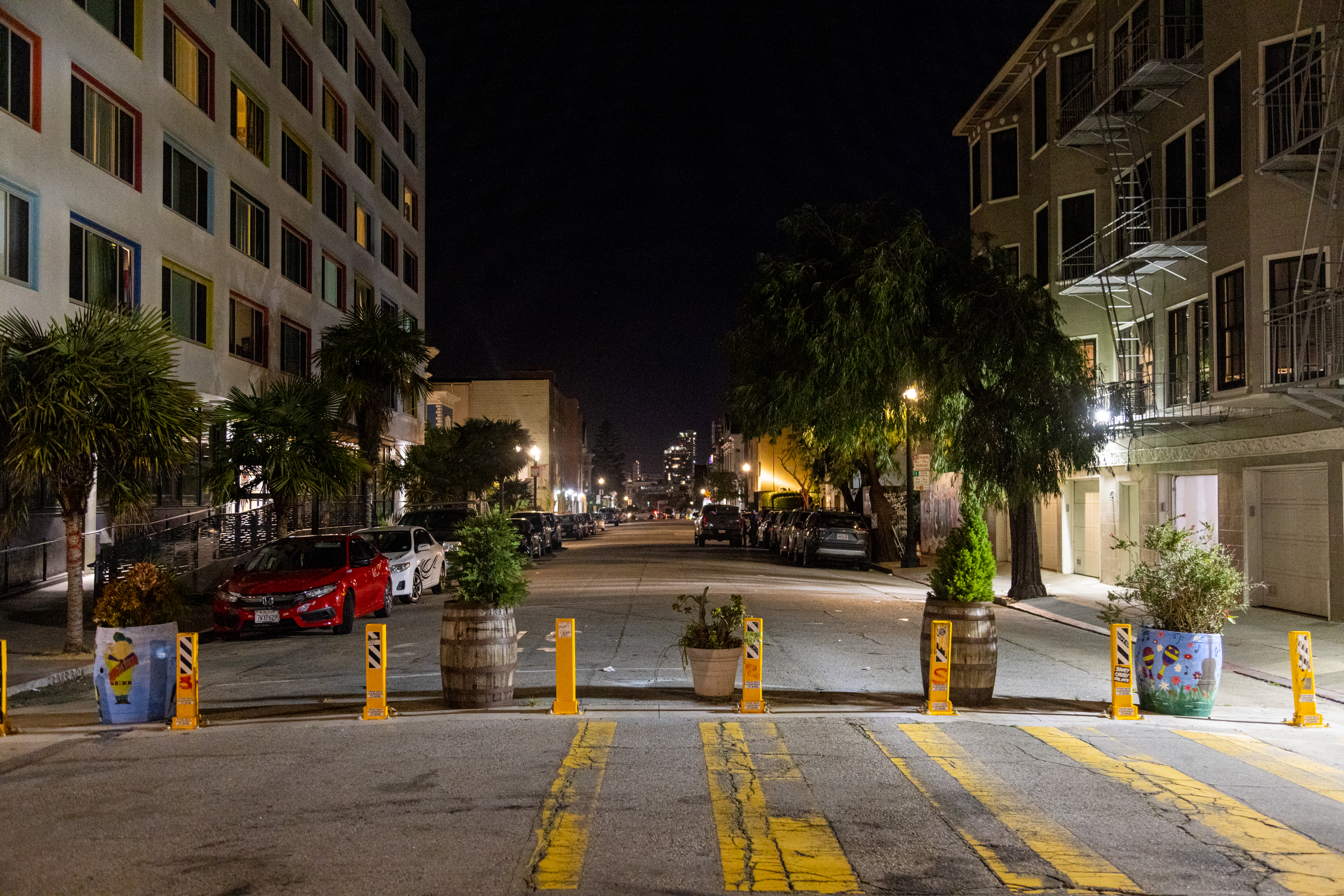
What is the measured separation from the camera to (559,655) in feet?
32.1

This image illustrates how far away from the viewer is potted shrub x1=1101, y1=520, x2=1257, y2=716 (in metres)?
10.2

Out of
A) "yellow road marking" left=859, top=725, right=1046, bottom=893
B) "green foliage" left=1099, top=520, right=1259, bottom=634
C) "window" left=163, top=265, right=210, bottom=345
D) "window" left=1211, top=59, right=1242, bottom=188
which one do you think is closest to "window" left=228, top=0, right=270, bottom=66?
"window" left=163, top=265, right=210, bottom=345

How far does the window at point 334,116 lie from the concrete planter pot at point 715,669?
97.7 feet

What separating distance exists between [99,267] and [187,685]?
15.1 meters

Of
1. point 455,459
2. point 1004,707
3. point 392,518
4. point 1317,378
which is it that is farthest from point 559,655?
point 455,459

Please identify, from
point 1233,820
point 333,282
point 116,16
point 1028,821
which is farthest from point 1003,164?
point 1028,821

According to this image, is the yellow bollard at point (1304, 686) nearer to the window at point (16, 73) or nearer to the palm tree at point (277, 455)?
the palm tree at point (277, 455)

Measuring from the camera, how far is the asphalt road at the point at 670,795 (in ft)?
18.6

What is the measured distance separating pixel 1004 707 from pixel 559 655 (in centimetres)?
441

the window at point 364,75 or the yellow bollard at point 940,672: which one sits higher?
the window at point 364,75

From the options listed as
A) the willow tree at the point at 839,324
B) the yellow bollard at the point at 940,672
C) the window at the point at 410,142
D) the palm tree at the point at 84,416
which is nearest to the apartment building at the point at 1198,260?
the willow tree at the point at 839,324

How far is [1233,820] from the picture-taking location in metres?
6.68

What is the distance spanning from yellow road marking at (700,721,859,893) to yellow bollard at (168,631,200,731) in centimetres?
468

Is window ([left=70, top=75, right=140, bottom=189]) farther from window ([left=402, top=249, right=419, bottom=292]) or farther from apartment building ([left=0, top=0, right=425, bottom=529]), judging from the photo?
window ([left=402, top=249, right=419, bottom=292])
